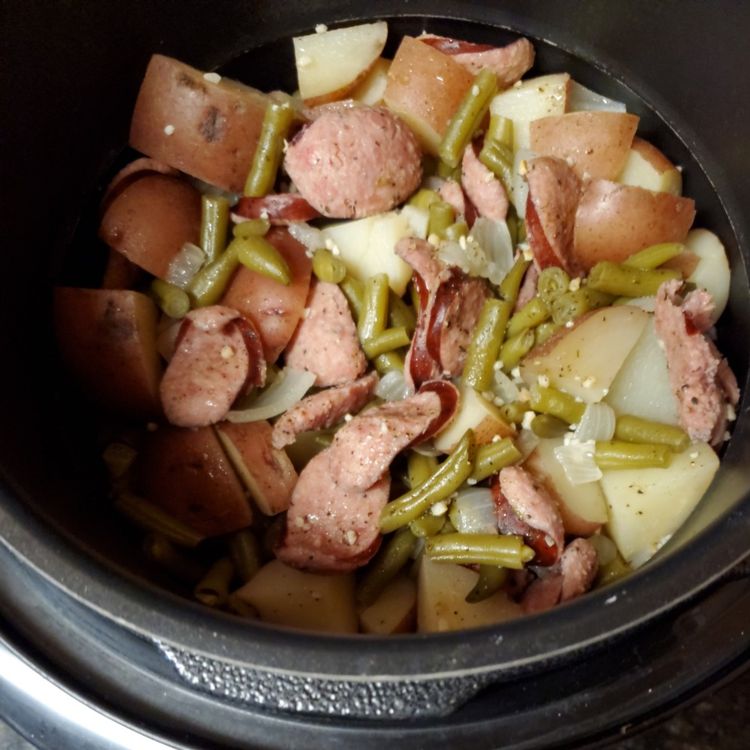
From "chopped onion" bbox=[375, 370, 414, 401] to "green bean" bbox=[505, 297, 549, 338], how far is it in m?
0.24

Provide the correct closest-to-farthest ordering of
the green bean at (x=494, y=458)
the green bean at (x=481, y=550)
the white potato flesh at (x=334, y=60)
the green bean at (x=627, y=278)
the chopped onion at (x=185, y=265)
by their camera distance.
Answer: the green bean at (x=481, y=550)
the green bean at (x=494, y=458)
the green bean at (x=627, y=278)
the chopped onion at (x=185, y=265)
the white potato flesh at (x=334, y=60)

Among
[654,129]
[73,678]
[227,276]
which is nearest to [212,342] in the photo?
[227,276]

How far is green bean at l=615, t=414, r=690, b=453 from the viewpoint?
1.59 metres

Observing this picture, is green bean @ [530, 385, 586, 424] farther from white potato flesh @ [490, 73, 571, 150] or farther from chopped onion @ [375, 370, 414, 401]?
white potato flesh @ [490, 73, 571, 150]

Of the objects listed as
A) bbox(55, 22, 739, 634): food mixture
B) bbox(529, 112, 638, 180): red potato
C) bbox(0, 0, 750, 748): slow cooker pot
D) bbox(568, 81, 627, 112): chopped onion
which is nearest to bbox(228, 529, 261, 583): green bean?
bbox(55, 22, 739, 634): food mixture

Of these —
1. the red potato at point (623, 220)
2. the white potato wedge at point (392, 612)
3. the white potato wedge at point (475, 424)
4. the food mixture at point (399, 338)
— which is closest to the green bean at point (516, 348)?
the food mixture at point (399, 338)

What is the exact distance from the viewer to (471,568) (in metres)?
1.59

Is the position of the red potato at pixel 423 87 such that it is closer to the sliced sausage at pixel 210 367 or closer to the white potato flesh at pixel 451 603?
the sliced sausage at pixel 210 367

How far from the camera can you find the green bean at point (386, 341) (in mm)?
1717

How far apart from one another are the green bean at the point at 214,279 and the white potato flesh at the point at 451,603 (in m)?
0.69

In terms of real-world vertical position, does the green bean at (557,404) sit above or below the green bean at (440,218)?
below

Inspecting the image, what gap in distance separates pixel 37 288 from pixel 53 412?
0.93 ft

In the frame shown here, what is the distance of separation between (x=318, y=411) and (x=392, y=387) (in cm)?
19

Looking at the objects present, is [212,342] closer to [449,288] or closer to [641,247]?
[449,288]
